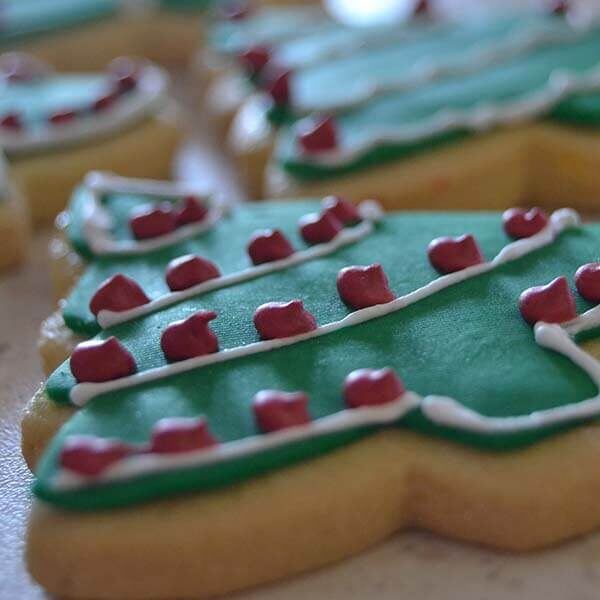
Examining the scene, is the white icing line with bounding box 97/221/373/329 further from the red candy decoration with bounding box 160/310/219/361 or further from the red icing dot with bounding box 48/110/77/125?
the red icing dot with bounding box 48/110/77/125

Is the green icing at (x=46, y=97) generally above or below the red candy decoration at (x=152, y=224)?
above

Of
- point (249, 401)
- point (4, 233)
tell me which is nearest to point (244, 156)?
point (4, 233)

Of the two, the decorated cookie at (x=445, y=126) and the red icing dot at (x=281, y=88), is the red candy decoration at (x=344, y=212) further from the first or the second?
the red icing dot at (x=281, y=88)

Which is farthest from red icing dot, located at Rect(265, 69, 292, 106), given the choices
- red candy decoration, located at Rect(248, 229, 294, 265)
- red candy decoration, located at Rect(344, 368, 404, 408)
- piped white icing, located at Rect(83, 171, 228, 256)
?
red candy decoration, located at Rect(344, 368, 404, 408)

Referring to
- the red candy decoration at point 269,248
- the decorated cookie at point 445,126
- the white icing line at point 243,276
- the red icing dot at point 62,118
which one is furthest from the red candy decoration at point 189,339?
the red icing dot at point 62,118

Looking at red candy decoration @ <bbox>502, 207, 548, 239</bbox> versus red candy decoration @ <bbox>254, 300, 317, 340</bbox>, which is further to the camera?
red candy decoration @ <bbox>502, 207, 548, 239</bbox>

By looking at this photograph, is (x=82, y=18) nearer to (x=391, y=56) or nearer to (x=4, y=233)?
(x=391, y=56)

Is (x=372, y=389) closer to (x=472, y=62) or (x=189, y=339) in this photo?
(x=189, y=339)
